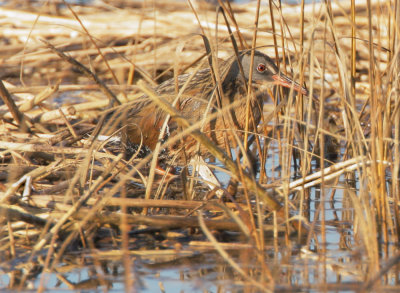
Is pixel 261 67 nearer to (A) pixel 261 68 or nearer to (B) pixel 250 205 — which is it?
(A) pixel 261 68

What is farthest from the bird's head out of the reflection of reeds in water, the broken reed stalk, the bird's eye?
the broken reed stalk

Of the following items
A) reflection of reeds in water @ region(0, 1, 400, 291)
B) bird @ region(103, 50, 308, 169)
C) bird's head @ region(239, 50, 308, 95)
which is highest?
bird's head @ region(239, 50, 308, 95)

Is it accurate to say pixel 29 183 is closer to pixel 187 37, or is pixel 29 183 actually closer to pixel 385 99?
pixel 187 37

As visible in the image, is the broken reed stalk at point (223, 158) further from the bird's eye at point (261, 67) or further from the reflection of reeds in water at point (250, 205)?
the bird's eye at point (261, 67)

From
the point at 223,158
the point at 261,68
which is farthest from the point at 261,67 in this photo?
the point at 223,158

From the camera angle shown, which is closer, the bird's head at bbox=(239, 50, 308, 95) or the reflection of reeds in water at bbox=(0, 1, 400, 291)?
the reflection of reeds in water at bbox=(0, 1, 400, 291)

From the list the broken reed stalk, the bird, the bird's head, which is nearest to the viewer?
the broken reed stalk

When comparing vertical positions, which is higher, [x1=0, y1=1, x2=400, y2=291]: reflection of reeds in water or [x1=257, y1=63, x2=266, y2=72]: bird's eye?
[x1=257, y1=63, x2=266, y2=72]: bird's eye

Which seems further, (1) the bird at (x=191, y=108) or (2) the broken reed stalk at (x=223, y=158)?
(1) the bird at (x=191, y=108)

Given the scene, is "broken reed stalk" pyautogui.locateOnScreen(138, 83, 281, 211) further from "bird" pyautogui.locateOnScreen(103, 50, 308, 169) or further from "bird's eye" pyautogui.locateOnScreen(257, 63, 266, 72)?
"bird's eye" pyautogui.locateOnScreen(257, 63, 266, 72)

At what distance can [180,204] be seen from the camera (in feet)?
13.0

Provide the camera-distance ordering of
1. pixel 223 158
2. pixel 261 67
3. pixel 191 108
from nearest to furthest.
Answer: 1. pixel 223 158
2. pixel 191 108
3. pixel 261 67

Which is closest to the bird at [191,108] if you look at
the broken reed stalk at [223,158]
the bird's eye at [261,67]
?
the bird's eye at [261,67]

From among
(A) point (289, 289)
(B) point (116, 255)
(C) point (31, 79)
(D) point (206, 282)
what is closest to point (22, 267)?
(B) point (116, 255)
